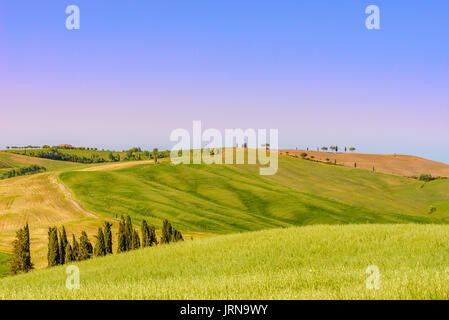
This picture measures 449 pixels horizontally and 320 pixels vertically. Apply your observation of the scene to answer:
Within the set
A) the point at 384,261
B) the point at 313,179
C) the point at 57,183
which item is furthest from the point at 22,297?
the point at 313,179

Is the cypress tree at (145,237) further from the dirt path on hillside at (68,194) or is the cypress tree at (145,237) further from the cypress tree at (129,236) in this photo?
the dirt path on hillside at (68,194)

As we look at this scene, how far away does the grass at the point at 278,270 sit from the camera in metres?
9.20

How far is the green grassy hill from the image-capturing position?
346 ft

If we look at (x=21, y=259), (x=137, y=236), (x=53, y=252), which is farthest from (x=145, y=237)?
(x=21, y=259)

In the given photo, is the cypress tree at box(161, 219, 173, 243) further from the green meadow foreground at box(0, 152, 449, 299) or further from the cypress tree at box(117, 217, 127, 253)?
the green meadow foreground at box(0, 152, 449, 299)

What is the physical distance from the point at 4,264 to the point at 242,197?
82556mm

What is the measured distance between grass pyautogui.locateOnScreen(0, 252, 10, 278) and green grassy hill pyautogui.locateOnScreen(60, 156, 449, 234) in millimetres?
35760

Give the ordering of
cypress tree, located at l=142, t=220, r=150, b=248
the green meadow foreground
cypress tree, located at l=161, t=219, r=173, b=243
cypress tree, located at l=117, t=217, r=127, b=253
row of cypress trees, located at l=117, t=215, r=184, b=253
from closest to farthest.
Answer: the green meadow foreground
cypress tree, located at l=142, t=220, r=150, b=248
cypress tree, located at l=117, t=217, r=127, b=253
row of cypress trees, located at l=117, t=215, r=184, b=253
cypress tree, located at l=161, t=219, r=173, b=243

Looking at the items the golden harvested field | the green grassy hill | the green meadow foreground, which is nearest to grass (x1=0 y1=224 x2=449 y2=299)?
the green meadow foreground

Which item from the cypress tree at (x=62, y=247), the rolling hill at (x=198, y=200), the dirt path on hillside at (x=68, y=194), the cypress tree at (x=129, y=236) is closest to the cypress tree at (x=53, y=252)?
the cypress tree at (x=62, y=247)
